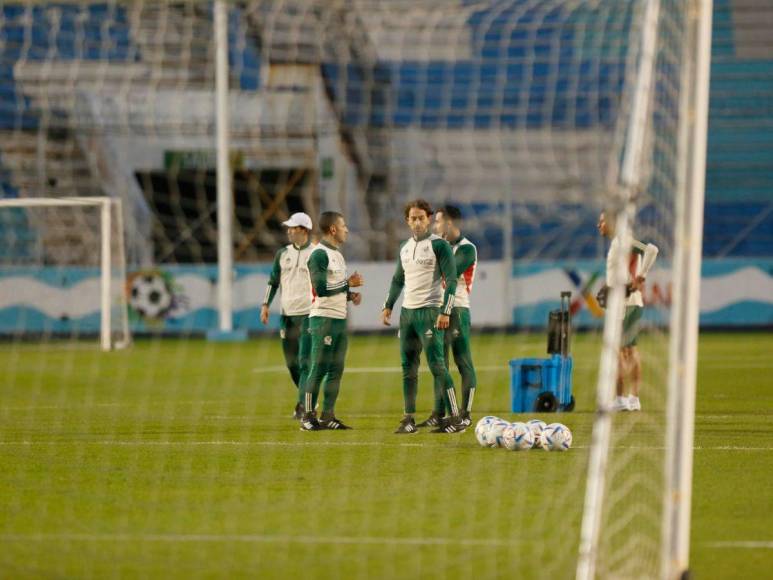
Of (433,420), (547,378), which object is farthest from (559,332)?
(433,420)

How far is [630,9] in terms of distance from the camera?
1316 centimetres

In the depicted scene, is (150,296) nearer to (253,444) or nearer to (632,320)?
(632,320)

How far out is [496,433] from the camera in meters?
10.7

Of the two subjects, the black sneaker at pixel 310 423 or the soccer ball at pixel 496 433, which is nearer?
the soccer ball at pixel 496 433

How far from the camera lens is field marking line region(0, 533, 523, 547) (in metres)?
7.10

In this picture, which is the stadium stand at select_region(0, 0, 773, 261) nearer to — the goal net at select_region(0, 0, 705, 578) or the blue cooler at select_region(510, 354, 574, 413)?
the goal net at select_region(0, 0, 705, 578)

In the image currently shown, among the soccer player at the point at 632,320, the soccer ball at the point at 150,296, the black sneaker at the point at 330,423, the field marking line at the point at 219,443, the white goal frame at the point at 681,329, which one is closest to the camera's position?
the white goal frame at the point at 681,329

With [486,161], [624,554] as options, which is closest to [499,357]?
[486,161]

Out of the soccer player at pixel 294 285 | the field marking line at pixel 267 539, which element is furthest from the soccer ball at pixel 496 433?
the field marking line at pixel 267 539

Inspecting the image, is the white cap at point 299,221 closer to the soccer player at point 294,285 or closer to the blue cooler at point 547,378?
the soccer player at point 294,285

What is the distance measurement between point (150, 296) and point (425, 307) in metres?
19.2

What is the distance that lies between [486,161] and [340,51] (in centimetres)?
226

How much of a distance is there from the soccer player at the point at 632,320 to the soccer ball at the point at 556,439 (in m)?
2.50

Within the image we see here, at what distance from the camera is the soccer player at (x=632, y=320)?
1311 centimetres
